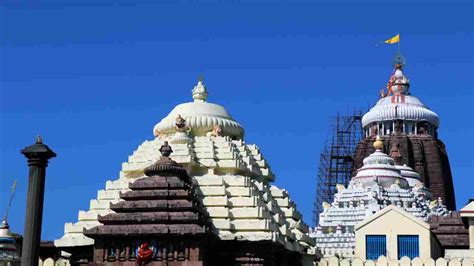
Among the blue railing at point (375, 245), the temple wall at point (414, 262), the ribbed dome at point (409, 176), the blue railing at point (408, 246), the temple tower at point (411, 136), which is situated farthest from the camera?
the temple tower at point (411, 136)

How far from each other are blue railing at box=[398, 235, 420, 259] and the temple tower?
121 feet

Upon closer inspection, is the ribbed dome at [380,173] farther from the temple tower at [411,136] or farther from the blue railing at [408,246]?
the blue railing at [408,246]

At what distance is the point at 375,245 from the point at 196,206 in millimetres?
13428

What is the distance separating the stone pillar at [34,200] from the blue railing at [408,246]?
65.7 ft

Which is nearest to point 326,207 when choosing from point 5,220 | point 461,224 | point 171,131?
point 461,224

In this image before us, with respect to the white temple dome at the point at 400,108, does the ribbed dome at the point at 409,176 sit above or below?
below

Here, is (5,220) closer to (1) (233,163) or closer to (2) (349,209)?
(1) (233,163)

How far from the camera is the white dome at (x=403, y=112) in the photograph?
8762 cm

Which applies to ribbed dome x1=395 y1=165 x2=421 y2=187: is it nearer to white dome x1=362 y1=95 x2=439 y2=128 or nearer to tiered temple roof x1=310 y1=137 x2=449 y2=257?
tiered temple roof x1=310 y1=137 x2=449 y2=257

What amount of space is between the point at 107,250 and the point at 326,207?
30.7m

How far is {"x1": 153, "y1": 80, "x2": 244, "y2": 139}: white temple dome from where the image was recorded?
4738 cm

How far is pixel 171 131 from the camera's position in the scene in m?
47.7

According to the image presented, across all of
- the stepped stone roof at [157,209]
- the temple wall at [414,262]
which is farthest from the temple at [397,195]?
the stepped stone roof at [157,209]

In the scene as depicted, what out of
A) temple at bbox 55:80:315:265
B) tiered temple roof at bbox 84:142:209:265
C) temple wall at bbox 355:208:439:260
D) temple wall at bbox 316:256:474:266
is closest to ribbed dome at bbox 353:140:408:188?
temple wall at bbox 355:208:439:260
